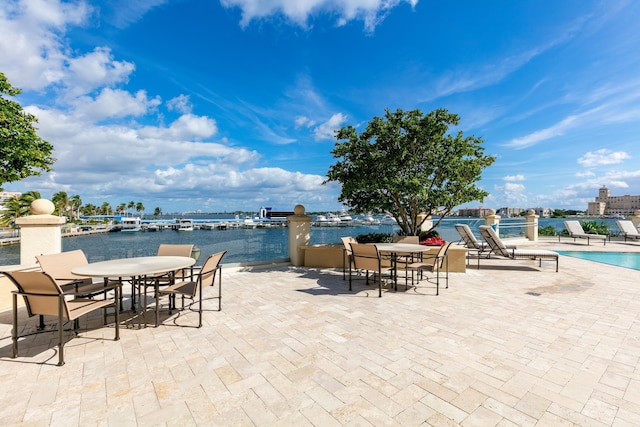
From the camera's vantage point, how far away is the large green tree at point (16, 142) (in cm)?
707

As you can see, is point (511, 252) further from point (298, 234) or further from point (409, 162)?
point (298, 234)

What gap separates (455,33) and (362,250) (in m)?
8.51

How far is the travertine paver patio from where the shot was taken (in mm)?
1996

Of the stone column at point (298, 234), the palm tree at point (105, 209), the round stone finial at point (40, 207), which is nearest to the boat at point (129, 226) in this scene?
the palm tree at point (105, 209)

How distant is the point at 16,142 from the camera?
718 cm

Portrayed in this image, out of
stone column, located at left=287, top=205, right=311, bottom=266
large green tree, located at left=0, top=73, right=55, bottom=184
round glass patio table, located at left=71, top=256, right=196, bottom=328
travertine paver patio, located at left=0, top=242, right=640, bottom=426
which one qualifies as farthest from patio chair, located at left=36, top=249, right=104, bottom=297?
large green tree, located at left=0, top=73, right=55, bottom=184

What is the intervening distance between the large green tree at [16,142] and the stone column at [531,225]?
20.0m

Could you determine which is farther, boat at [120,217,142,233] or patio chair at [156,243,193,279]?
boat at [120,217,142,233]

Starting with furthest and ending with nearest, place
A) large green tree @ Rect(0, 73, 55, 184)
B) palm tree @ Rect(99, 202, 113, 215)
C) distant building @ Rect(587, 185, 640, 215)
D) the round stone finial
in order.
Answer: palm tree @ Rect(99, 202, 113, 215)
distant building @ Rect(587, 185, 640, 215)
large green tree @ Rect(0, 73, 55, 184)
the round stone finial

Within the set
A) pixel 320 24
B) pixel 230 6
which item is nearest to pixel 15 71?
pixel 230 6

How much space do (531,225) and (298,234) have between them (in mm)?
13456

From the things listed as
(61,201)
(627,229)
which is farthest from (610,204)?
(61,201)

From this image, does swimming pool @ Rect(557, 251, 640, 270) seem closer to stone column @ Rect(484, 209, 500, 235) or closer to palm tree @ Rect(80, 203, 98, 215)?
stone column @ Rect(484, 209, 500, 235)

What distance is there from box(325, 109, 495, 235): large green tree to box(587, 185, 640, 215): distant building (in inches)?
2016
